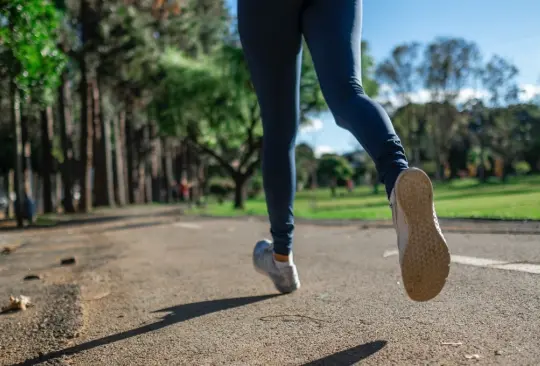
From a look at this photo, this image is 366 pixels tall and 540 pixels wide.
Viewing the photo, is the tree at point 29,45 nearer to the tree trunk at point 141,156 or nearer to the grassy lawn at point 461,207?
the grassy lawn at point 461,207

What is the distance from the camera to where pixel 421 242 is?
1750 millimetres

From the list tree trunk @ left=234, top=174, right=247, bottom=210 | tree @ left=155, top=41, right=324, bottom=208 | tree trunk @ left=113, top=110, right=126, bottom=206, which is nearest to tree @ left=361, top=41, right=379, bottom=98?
tree @ left=155, top=41, right=324, bottom=208

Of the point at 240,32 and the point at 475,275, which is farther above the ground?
the point at 240,32

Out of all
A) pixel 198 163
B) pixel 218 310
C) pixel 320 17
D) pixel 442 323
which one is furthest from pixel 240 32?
pixel 198 163

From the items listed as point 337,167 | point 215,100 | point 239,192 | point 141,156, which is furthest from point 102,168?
point 337,167

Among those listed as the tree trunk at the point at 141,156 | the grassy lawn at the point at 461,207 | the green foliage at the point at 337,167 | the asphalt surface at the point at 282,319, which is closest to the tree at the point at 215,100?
the grassy lawn at the point at 461,207

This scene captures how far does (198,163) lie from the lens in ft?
163

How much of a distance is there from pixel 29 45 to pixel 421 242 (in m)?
12.0

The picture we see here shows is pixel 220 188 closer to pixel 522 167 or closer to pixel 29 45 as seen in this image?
pixel 522 167

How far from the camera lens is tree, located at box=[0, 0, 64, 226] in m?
11.1

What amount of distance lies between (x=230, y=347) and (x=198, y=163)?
1903 inches

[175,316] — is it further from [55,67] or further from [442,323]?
[55,67]

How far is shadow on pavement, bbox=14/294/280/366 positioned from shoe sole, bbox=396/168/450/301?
107 cm

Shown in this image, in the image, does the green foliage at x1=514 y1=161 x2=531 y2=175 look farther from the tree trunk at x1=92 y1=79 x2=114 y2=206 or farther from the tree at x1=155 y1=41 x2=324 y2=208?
the tree trunk at x1=92 y1=79 x2=114 y2=206
